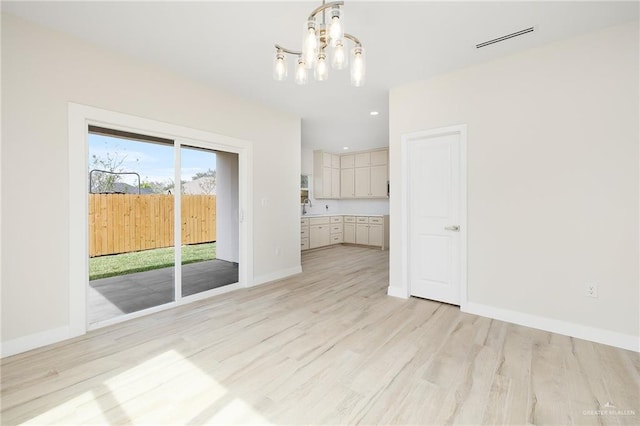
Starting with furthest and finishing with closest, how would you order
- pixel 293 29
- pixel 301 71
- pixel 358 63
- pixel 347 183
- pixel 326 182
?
pixel 347 183 < pixel 326 182 < pixel 293 29 < pixel 301 71 < pixel 358 63

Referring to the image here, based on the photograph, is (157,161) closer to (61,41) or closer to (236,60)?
(61,41)

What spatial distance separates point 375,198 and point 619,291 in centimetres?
595

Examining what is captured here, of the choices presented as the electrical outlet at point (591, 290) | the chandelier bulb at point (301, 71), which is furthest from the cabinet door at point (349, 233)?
the chandelier bulb at point (301, 71)

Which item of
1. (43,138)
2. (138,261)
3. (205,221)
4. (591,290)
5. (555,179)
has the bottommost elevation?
(591,290)

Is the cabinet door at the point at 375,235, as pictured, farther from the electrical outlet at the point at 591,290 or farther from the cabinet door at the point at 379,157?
the electrical outlet at the point at 591,290

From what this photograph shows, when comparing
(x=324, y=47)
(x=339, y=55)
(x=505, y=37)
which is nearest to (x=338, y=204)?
(x=505, y=37)

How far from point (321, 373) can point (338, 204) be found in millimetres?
7201

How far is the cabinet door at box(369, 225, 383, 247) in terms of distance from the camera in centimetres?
743

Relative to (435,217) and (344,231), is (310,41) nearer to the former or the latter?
(435,217)

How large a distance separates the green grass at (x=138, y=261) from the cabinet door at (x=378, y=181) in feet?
17.1

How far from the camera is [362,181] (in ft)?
26.4

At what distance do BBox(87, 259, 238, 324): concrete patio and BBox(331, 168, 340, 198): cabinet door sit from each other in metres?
4.79

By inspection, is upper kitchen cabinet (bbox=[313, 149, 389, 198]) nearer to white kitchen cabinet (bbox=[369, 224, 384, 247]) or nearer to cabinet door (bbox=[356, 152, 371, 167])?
cabinet door (bbox=[356, 152, 371, 167])

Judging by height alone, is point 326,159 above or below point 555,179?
above
